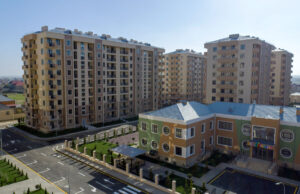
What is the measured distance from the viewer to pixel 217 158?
4156cm

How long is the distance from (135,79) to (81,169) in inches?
2045

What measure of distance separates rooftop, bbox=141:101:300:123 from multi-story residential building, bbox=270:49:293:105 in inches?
2902

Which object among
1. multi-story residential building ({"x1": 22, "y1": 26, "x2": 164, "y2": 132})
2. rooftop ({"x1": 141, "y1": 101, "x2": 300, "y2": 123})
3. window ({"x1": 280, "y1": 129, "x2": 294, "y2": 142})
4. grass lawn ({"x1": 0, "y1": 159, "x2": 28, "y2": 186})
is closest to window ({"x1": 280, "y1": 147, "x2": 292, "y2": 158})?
window ({"x1": 280, "y1": 129, "x2": 294, "y2": 142})

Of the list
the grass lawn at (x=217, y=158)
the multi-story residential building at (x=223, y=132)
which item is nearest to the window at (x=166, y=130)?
the multi-story residential building at (x=223, y=132)

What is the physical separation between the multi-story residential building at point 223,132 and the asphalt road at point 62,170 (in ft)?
38.6

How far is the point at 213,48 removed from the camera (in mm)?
70250

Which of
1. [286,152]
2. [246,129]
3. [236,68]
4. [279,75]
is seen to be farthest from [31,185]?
[279,75]

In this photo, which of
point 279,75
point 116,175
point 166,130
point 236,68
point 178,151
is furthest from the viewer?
point 279,75

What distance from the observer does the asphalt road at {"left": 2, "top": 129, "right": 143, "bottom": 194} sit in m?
31.0

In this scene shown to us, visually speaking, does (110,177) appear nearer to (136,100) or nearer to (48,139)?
(48,139)

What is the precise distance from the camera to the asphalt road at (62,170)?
102 ft

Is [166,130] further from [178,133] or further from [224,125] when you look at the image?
[224,125]

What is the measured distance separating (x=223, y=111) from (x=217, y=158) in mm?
10385

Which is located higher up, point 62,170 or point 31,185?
point 62,170
